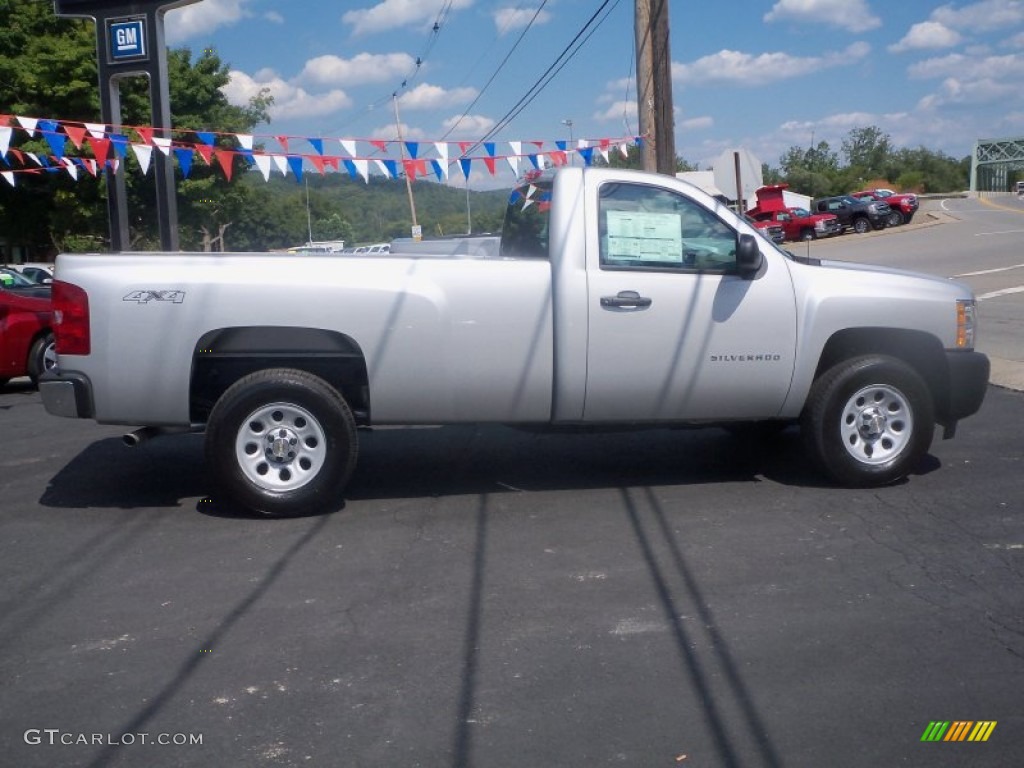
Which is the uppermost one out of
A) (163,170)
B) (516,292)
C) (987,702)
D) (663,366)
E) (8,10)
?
(8,10)

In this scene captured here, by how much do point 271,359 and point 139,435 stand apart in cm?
100

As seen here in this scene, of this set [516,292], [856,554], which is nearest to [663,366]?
[516,292]

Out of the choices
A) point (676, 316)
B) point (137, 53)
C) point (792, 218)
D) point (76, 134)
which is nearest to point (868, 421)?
point (676, 316)

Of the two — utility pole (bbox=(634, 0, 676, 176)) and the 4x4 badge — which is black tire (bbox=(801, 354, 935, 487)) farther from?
utility pole (bbox=(634, 0, 676, 176))

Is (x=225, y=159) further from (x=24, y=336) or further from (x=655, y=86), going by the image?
(x=655, y=86)

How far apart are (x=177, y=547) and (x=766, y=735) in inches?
148

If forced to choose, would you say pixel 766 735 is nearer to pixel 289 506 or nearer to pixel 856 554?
pixel 856 554

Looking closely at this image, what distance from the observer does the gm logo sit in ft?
51.8

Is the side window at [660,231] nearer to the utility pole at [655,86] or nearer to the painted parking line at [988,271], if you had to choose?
the utility pole at [655,86]

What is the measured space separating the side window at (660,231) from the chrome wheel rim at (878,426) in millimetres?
1290

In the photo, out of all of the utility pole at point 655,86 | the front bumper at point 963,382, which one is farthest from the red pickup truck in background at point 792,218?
the front bumper at point 963,382

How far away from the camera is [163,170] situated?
15.8 meters

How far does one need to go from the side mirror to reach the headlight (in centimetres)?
144

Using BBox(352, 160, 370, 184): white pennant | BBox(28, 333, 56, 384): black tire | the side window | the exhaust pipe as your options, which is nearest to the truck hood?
the side window
